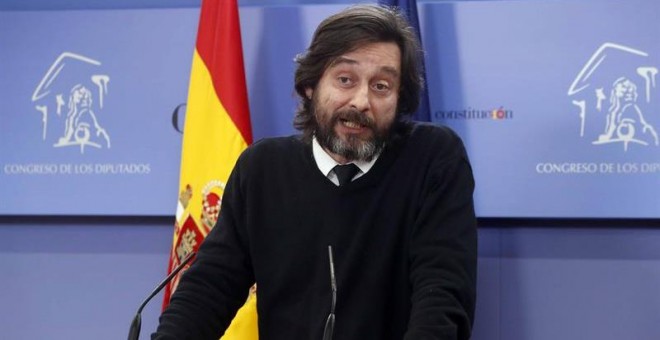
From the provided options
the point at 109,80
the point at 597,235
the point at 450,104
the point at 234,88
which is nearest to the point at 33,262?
the point at 109,80

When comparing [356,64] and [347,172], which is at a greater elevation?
[356,64]

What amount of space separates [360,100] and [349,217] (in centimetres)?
25

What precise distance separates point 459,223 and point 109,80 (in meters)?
1.92

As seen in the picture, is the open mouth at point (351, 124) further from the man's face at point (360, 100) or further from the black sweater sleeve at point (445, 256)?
the black sweater sleeve at point (445, 256)

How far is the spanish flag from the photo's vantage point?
3312mm

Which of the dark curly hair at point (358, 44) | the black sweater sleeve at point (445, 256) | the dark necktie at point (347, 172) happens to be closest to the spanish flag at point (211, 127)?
the dark curly hair at point (358, 44)

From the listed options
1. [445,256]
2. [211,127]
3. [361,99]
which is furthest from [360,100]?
[211,127]

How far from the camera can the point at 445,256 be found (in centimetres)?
201

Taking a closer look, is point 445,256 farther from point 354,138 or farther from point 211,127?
point 211,127

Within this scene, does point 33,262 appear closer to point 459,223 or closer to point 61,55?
point 61,55

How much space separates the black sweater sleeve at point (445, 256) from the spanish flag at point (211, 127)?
1.28 meters

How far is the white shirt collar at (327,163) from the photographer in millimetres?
2207

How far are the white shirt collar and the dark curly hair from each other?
0.06 metres

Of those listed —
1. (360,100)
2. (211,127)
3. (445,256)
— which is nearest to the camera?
(445,256)
